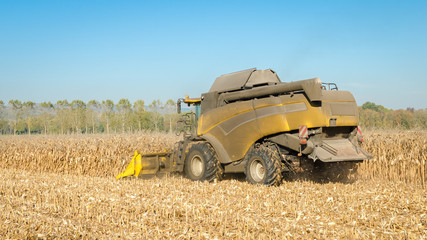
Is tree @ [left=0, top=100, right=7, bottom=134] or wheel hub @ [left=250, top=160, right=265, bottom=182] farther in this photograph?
tree @ [left=0, top=100, right=7, bottom=134]

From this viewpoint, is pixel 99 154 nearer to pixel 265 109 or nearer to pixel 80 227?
pixel 265 109

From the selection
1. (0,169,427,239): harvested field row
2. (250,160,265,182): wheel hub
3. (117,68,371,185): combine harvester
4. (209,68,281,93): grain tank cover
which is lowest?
(0,169,427,239): harvested field row

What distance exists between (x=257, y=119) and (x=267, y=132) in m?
0.42

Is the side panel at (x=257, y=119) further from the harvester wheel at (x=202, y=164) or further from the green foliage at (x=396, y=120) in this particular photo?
the green foliage at (x=396, y=120)

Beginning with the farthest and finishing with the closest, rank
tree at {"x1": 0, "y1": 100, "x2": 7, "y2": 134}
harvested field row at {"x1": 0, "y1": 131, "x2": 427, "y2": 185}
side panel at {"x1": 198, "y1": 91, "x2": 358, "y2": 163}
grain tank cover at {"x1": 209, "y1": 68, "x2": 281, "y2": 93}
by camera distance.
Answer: tree at {"x1": 0, "y1": 100, "x2": 7, "y2": 134} → harvested field row at {"x1": 0, "y1": 131, "x2": 427, "y2": 185} → grain tank cover at {"x1": 209, "y1": 68, "x2": 281, "y2": 93} → side panel at {"x1": 198, "y1": 91, "x2": 358, "y2": 163}

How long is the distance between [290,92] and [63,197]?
5373 mm

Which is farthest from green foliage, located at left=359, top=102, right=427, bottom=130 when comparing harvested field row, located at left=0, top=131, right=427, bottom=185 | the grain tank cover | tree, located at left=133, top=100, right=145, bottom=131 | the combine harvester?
tree, located at left=133, top=100, right=145, bottom=131

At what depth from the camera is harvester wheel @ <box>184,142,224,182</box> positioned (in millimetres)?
10516

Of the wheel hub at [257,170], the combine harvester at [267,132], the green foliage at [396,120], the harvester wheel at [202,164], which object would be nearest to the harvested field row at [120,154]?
the combine harvester at [267,132]

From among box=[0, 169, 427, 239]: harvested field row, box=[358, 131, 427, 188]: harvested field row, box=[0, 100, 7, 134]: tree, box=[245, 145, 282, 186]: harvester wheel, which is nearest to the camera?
box=[0, 169, 427, 239]: harvested field row

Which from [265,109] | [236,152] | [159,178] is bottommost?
[159,178]

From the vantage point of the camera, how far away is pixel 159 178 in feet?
39.1

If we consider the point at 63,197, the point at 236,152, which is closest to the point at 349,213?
the point at 236,152

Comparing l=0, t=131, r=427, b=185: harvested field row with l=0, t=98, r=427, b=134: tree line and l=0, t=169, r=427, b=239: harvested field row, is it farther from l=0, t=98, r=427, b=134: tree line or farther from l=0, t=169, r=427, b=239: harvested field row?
l=0, t=98, r=427, b=134: tree line
